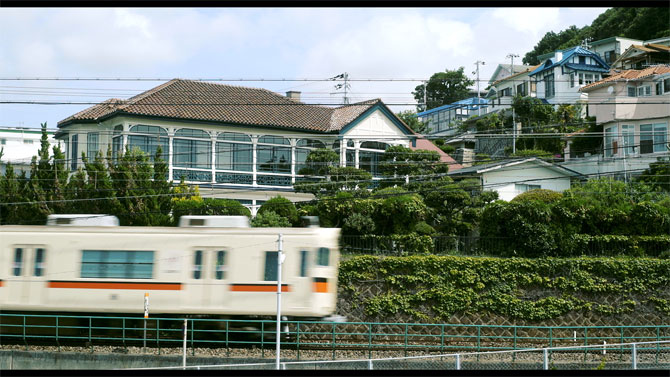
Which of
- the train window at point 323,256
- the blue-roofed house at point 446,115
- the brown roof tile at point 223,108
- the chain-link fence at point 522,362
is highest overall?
the blue-roofed house at point 446,115

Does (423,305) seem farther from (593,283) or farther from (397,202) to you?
(593,283)

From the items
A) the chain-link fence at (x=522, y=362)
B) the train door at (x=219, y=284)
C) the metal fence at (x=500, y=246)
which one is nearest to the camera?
the chain-link fence at (x=522, y=362)

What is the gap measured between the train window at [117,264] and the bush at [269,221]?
768cm

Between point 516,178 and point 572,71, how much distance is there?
90.0 ft

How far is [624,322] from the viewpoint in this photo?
25.5m

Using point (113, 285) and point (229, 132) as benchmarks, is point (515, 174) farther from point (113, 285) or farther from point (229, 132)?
point (113, 285)

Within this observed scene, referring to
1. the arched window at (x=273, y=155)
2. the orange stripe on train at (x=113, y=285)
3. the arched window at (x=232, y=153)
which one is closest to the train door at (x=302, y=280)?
the orange stripe on train at (x=113, y=285)

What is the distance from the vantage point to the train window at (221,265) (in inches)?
773

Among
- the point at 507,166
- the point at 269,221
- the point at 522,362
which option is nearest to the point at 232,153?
the point at 269,221

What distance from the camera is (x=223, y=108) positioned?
125 ft

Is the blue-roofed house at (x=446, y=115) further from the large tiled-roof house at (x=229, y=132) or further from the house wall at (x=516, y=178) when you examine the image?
the large tiled-roof house at (x=229, y=132)

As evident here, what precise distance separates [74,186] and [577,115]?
3900 cm

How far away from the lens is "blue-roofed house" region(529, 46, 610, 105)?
60906 millimetres

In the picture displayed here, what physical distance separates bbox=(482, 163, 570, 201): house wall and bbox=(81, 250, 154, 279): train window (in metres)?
21.6
